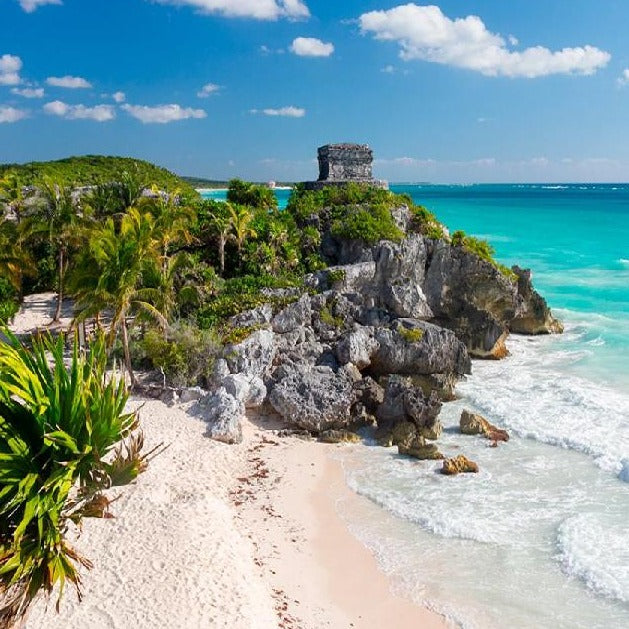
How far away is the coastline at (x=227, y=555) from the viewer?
9469 mm

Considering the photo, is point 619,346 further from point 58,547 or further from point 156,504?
point 58,547

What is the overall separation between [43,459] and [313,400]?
10.9m

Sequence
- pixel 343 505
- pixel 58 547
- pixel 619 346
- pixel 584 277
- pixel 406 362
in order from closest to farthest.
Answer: pixel 58 547, pixel 343 505, pixel 406 362, pixel 619 346, pixel 584 277

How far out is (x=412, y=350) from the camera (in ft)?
66.9

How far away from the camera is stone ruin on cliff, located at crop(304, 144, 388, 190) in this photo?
32.1m

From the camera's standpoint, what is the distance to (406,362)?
66.9ft

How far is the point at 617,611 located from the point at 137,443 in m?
8.34

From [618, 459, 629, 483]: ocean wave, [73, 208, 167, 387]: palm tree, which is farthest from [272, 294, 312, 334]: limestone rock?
[618, 459, 629, 483]: ocean wave

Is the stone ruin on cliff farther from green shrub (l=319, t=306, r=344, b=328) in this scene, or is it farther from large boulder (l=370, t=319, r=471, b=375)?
large boulder (l=370, t=319, r=471, b=375)

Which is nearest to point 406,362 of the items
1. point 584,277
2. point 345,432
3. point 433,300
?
point 345,432

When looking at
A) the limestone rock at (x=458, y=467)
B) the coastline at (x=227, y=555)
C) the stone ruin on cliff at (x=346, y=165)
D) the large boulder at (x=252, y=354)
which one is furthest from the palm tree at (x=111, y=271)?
the stone ruin on cliff at (x=346, y=165)

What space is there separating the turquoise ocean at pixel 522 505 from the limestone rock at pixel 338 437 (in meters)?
0.58

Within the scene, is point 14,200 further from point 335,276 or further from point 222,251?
point 335,276

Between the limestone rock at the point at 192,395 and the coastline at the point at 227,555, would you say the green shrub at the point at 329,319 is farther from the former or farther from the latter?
the coastline at the point at 227,555
